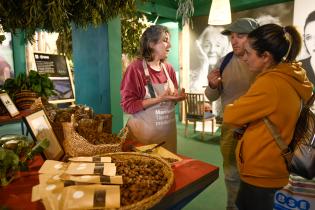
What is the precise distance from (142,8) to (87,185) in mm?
4697

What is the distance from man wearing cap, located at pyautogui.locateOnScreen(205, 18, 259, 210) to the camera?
1.85 meters

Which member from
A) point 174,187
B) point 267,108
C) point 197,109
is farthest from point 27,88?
point 197,109

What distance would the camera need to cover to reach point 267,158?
134 centimetres

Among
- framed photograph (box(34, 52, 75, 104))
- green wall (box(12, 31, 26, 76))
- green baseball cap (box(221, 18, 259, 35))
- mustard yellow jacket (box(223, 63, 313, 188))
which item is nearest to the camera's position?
mustard yellow jacket (box(223, 63, 313, 188))

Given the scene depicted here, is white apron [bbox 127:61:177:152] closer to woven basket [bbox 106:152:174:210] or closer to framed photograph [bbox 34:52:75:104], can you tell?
woven basket [bbox 106:152:174:210]

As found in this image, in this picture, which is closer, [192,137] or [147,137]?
[147,137]

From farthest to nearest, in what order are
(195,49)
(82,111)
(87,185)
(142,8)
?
(195,49)
(142,8)
(82,111)
(87,185)

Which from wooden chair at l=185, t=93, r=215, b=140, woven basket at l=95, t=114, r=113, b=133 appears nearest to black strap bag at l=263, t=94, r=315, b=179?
woven basket at l=95, t=114, r=113, b=133

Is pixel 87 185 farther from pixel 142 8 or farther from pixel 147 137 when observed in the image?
pixel 142 8

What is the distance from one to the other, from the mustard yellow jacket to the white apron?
2.39ft

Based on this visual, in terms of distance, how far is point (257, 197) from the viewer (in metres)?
1.39

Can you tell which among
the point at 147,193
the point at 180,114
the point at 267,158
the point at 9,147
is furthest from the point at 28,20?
the point at 180,114

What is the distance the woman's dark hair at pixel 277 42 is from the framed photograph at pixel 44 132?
3.89ft

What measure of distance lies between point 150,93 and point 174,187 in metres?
1.01
